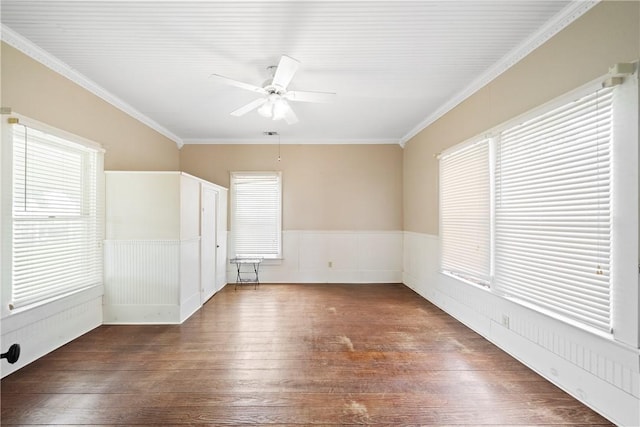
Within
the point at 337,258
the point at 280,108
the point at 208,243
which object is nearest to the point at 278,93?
the point at 280,108

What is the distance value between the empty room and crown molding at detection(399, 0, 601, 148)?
0.06ft

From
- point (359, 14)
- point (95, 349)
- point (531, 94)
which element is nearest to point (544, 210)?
point (531, 94)

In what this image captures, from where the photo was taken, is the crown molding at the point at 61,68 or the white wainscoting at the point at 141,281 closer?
the crown molding at the point at 61,68

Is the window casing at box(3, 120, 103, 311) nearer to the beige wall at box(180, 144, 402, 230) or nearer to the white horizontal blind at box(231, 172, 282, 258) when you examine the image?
the white horizontal blind at box(231, 172, 282, 258)

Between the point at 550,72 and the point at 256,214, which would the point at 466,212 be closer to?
the point at 550,72

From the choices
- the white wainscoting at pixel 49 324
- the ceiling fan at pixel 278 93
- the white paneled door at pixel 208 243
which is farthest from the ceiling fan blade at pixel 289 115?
the white wainscoting at pixel 49 324

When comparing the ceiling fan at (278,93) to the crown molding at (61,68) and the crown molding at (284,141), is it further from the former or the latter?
the crown molding at (284,141)

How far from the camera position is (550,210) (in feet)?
7.54

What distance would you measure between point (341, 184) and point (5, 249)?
465 centimetres

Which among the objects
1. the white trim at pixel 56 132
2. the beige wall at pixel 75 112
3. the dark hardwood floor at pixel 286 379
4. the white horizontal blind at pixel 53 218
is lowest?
the dark hardwood floor at pixel 286 379

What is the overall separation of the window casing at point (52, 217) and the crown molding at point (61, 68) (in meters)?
0.67

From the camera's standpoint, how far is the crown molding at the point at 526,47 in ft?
6.77

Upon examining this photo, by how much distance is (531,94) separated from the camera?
99.5 inches

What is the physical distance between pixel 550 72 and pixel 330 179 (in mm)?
3849
